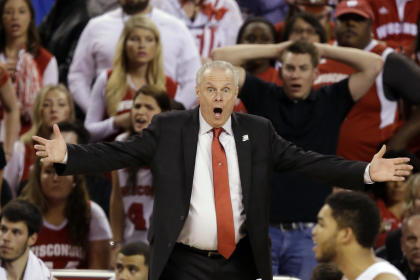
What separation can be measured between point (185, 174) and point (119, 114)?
9.16 feet

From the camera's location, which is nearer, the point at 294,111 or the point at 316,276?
the point at 316,276

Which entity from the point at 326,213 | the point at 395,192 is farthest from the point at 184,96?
the point at 326,213

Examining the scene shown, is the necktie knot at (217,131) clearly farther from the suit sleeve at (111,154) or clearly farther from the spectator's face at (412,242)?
the spectator's face at (412,242)

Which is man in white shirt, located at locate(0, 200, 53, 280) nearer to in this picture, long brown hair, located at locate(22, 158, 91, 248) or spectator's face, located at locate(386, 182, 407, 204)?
long brown hair, located at locate(22, 158, 91, 248)

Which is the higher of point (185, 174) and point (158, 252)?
point (185, 174)

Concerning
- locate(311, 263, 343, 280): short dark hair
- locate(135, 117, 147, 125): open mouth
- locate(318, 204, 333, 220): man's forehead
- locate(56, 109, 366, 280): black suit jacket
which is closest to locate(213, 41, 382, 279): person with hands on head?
locate(311, 263, 343, 280): short dark hair

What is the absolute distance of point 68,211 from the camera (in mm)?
6285

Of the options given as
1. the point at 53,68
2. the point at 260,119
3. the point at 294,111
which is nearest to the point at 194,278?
the point at 260,119

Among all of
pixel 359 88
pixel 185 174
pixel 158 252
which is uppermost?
pixel 359 88

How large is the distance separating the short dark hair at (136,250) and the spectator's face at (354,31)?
2.43 m

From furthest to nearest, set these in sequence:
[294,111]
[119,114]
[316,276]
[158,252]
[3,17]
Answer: [3,17]
[119,114]
[294,111]
[316,276]
[158,252]

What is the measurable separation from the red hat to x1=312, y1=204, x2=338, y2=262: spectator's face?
7.54ft

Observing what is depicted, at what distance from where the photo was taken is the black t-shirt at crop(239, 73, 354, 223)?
5938 mm

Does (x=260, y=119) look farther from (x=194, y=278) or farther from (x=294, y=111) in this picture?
(x=294, y=111)
